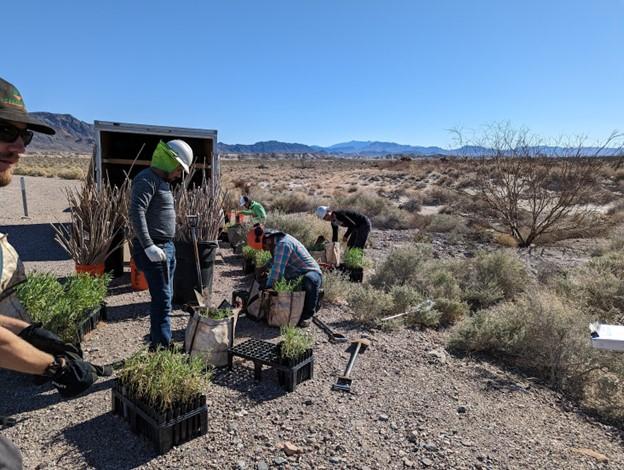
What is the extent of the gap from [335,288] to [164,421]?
3.69 metres

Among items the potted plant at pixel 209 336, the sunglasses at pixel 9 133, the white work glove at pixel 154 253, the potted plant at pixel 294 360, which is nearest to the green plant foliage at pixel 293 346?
the potted plant at pixel 294 360

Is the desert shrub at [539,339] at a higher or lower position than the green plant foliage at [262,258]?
lower

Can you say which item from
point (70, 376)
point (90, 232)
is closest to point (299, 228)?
point (90, 232)

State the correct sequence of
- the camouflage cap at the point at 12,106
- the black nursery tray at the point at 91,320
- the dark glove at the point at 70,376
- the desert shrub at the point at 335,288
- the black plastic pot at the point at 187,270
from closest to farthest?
1. the camouflage cap at the point at 12,106
2. the dark glove at the point at 70,376
3. the black nursery tray at the point at 91,320
4. the black plastic pot at the point at 187,270
5. the desert shrub at the point at 335,288

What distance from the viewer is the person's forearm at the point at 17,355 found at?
5.74 ft

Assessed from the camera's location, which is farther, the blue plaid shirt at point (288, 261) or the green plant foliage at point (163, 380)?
the blue plaid shirt at point (288, 261)

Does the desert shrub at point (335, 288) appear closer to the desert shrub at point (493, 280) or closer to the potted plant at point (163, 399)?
the desert shrub at point (493, 280)

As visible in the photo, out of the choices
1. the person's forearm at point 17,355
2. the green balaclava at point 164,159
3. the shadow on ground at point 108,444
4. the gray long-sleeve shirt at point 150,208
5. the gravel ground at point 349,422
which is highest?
the green balaclava at point 164,159

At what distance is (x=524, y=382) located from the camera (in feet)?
14.2

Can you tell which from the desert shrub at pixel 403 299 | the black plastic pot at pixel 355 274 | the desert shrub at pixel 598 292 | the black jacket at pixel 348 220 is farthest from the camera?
the black jacket at pixel 348 220

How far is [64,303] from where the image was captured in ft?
13.2

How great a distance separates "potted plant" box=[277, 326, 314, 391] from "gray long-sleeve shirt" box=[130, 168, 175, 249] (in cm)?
142

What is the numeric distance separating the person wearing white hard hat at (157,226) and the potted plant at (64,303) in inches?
29.8

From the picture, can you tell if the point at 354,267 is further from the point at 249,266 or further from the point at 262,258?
the point at 249,266
